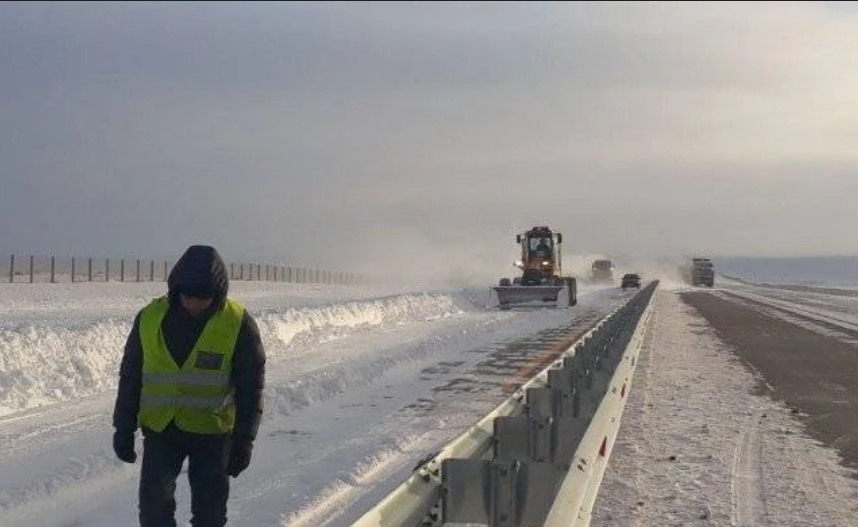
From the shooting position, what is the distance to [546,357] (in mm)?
19766

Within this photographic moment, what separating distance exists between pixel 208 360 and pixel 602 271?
108m

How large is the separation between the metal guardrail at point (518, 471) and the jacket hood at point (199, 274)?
133 centimetres

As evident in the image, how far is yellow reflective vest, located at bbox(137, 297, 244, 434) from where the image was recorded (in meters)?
4.75

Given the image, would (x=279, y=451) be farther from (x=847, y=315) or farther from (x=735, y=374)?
(x=847, y=315)

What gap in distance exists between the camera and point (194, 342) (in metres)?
4.77

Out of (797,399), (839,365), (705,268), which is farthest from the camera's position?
(705,268)

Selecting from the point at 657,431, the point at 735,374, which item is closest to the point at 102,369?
the point at 657,431

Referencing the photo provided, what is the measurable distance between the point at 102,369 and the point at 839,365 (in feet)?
47.0

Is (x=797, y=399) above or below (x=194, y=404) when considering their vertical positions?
below

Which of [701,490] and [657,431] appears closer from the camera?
[701,490]

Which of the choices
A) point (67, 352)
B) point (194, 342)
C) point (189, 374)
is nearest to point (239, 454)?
point (189, 374)

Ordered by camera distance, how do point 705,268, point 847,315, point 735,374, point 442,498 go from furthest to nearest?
point 705,268, point 847,315, point 735,374, point 442,498

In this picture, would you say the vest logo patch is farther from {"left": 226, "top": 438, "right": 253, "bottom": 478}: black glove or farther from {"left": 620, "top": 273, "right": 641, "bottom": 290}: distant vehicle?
{"left": 620, "top": 273, "right": 641, "bottom": 290}: distant vehicle

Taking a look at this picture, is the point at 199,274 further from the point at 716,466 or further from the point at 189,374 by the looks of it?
the point at 716,466
